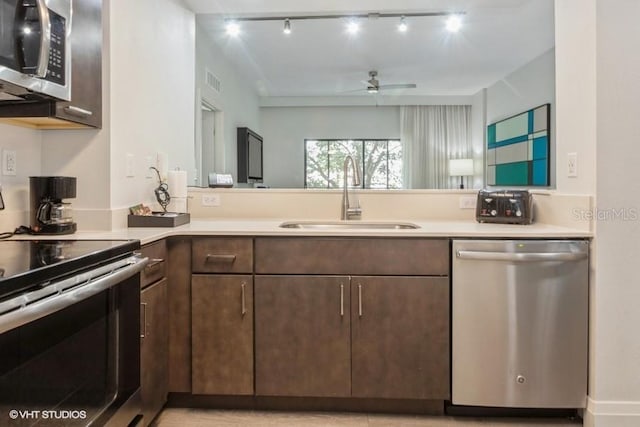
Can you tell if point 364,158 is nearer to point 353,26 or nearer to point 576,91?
point 353,26

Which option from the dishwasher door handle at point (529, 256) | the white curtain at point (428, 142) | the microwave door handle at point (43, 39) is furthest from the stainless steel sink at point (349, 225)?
the white curtain at point (428, 142)

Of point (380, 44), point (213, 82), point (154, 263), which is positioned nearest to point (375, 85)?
point (380, 44)

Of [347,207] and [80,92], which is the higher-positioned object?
[80,92]

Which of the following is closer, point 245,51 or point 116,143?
point 116,143

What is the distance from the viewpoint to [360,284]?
77.6 inches

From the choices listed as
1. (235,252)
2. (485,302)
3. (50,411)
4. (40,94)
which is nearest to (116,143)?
(40,94)

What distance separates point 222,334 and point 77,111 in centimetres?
115

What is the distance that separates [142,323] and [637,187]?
216cm

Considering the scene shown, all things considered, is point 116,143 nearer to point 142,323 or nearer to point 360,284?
point 142,323

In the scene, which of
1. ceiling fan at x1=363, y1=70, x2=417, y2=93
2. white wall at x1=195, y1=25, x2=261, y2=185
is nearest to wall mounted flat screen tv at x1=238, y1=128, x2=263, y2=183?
white wall at x1=195, y1=25, x2=261, y2=185

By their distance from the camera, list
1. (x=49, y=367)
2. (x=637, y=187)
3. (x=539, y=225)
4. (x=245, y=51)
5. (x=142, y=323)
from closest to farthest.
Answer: (x=49, y=367) → (x=142, y=323) → (x=637, y=187) → (x=539, y=225) → (x=245, y=51)

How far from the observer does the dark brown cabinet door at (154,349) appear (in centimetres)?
172

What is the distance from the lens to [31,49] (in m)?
1.38

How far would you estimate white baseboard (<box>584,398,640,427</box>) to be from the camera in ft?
6.13
